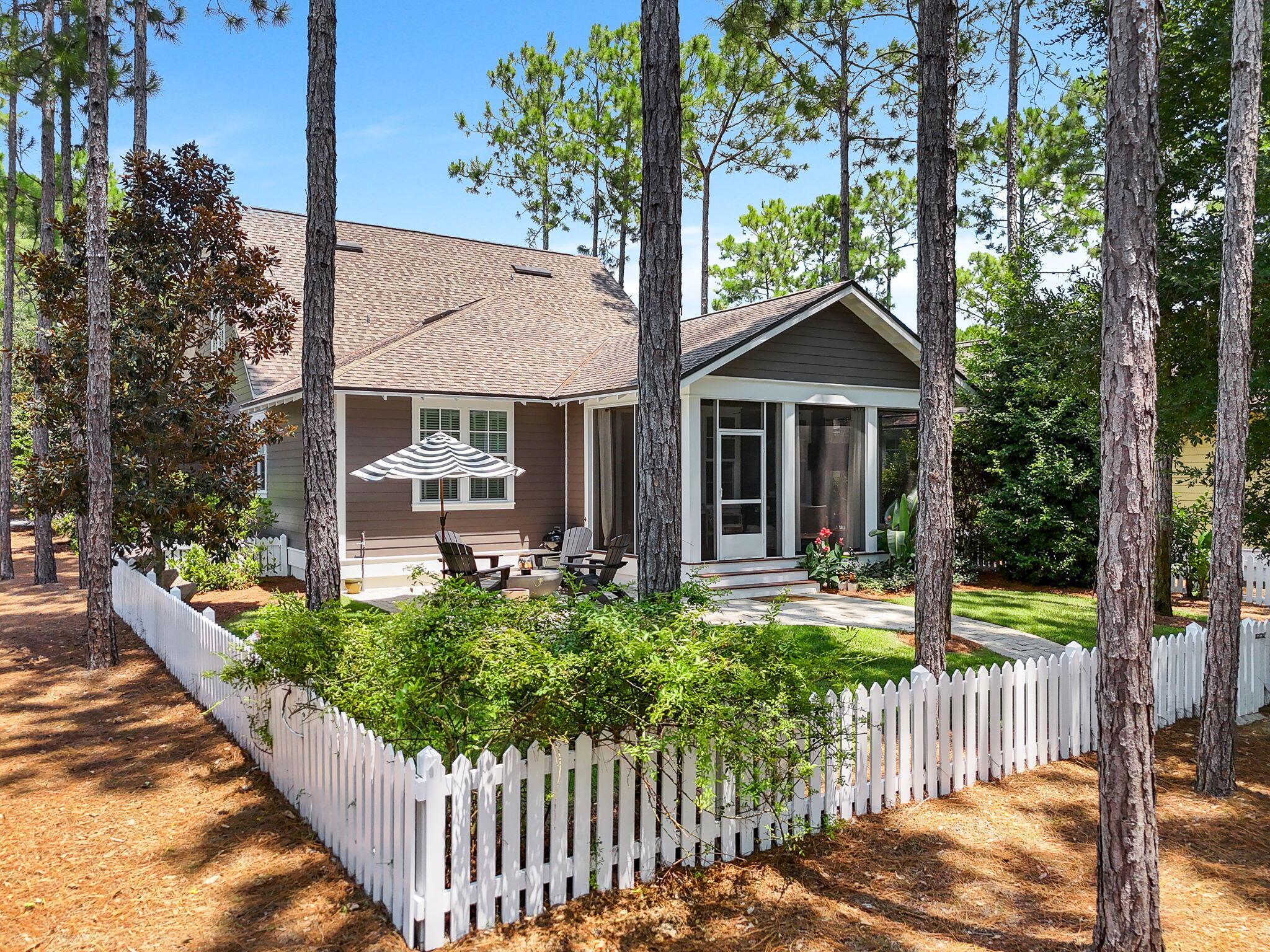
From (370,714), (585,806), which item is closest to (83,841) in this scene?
(370,714)

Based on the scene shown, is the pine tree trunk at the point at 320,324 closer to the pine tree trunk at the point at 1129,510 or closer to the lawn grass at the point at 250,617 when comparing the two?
the lawn grass at the point at 250,617

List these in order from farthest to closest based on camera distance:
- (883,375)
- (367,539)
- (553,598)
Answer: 1. (883,375)
2. (367,539)
3. (553,598)

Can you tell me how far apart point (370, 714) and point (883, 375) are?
1268cm

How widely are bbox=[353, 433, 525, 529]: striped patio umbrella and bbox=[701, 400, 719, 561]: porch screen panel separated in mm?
3052

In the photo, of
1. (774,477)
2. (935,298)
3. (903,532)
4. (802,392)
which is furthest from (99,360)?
(903,532)

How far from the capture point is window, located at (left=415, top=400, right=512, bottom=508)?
1416cm

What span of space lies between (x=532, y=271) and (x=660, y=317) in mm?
15493

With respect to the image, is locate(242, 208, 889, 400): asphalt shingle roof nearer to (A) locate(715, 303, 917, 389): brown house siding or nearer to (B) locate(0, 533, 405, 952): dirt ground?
(A) locate(715, 303, 917, 389): brown house siding

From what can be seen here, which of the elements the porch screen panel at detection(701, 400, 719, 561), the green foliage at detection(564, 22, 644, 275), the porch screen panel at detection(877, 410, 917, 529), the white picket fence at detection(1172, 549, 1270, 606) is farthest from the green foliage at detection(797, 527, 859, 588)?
the green foliage at detection(564, 22, 644, 275)

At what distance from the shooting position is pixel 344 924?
3752mm

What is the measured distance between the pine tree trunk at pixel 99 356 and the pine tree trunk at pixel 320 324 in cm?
301

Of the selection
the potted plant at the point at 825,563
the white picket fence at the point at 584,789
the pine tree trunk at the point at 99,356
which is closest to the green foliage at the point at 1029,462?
the potted plant at the point at 825,563

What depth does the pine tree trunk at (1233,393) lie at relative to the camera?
5449 mm

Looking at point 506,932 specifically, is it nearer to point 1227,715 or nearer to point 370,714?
point 370,714
